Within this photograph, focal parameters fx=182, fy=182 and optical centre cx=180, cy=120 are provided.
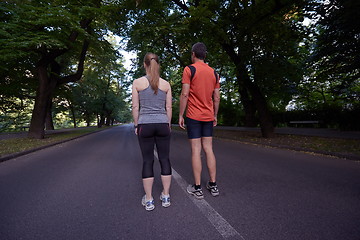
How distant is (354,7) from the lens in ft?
21.2

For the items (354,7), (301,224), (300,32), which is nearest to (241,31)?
(300,32)

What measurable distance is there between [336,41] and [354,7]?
7.77ft

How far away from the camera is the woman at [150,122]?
7.91 ft

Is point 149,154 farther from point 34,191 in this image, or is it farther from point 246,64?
point 246,64

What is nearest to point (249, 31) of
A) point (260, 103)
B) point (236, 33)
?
point (236, 33)

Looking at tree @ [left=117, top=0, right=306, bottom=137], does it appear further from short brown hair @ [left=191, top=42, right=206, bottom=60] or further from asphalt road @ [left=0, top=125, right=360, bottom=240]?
asphalt road @ [left=0, top=125, right=360, bottom=240]

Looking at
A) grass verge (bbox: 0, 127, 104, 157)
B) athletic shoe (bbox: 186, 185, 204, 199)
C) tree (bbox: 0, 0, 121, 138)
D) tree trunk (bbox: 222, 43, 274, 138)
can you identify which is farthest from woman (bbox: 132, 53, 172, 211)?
tree trunk (bbox: 222, 43, 274, 138)

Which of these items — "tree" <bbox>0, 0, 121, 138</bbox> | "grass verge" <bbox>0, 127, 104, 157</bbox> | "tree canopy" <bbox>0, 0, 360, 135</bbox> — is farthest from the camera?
"tree canopy" <bbox>0, 0, 360, 135</bbox>

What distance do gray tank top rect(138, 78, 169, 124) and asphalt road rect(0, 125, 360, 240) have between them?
118 centimetres

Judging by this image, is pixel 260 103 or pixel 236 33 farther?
pixel 260 103

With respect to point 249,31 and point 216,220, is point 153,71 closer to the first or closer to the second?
point 216,220

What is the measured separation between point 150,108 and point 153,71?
0.50 m

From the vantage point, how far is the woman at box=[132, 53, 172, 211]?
2410mm

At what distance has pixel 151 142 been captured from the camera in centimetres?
244
